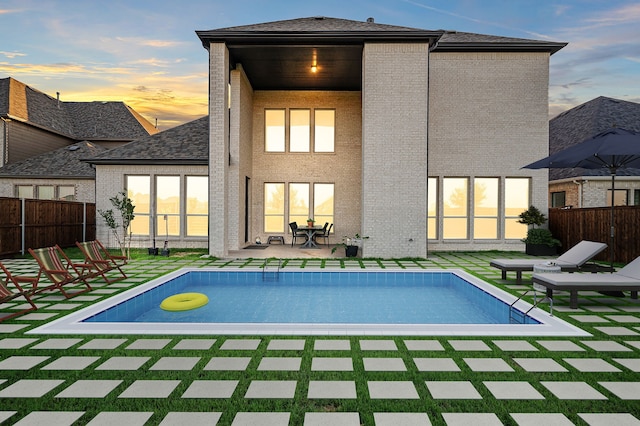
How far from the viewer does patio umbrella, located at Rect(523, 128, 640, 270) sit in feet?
20.3

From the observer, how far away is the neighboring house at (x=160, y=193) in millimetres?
14062

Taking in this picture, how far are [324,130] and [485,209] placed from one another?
7085 millimetres

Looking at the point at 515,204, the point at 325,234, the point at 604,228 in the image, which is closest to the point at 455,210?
the point at 515,204

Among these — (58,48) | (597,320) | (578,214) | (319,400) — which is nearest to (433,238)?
(578,214)

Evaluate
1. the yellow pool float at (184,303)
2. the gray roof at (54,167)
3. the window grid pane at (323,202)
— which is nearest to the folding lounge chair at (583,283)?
the yellow pool float at (184,303)

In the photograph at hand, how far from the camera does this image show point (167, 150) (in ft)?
47.4

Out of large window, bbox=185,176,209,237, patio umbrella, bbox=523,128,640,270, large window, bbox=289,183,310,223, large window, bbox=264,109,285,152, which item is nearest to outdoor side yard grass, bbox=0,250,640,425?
patio umbrella, bbox=523,128,640,270

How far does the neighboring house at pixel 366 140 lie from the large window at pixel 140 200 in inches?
2.1

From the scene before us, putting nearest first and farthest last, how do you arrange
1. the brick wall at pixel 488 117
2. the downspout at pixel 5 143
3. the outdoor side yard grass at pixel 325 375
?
the outdoor side yard grass at pixel 325 375, the brick wall at pixel 488 117, the downspout at pixel 5 143

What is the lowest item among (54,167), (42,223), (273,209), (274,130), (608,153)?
(42,223)

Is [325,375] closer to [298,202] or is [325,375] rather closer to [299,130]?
[298,202]

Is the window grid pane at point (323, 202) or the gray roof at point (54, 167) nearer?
the window grid pane at point (323, 202)

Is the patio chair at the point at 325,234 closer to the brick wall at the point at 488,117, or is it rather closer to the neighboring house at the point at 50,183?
the brick wall at the point at 488,117

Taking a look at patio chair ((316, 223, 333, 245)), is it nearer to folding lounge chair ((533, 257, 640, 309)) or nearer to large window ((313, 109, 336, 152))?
large window ((313, 109, 336, 152))
